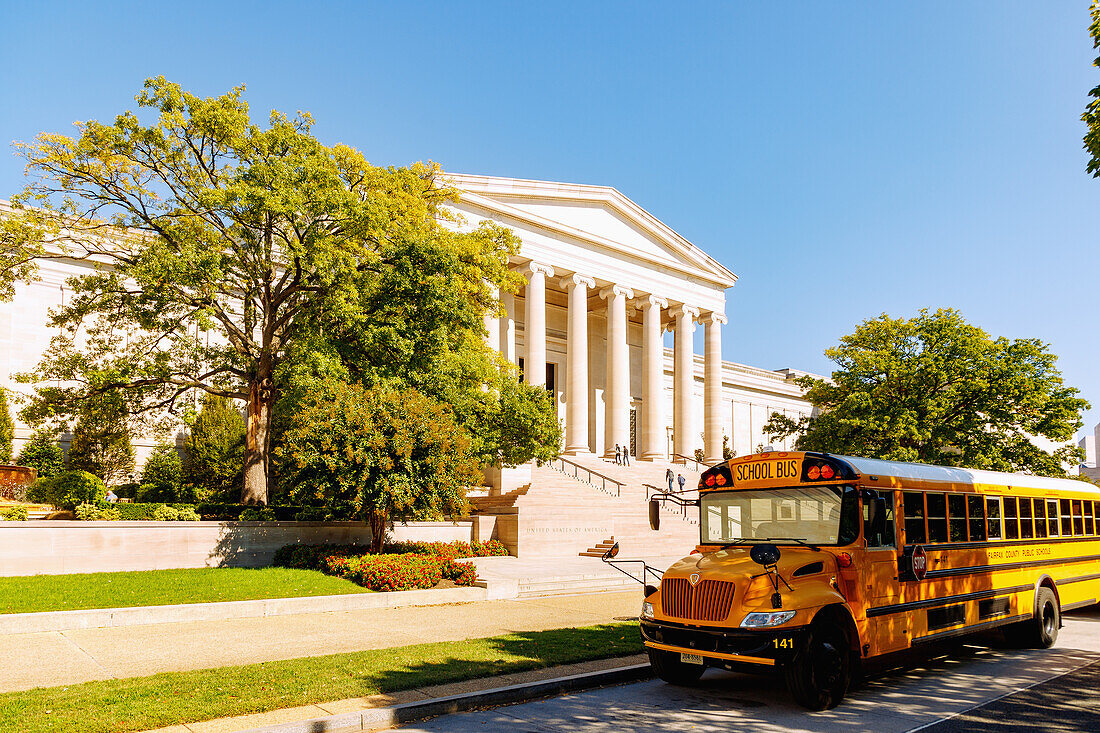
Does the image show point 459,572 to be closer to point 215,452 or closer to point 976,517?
point 976,517

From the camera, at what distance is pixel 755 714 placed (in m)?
8.97

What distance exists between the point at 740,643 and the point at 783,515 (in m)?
2.08

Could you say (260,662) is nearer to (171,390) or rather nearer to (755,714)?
(755,714)

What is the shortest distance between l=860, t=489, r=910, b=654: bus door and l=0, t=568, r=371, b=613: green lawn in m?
12.8

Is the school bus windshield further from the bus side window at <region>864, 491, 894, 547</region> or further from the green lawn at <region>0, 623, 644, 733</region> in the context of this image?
the green lawn at <region>0, 623, 644, 733</region>

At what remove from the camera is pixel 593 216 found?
158 feet

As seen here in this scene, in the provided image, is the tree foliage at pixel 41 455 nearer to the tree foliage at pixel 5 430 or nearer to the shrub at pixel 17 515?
the tree foliage at pixel 5 430

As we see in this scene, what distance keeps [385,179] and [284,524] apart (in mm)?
12122

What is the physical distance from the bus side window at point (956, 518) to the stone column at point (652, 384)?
118 feet

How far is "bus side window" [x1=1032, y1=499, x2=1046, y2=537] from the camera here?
1412 cm

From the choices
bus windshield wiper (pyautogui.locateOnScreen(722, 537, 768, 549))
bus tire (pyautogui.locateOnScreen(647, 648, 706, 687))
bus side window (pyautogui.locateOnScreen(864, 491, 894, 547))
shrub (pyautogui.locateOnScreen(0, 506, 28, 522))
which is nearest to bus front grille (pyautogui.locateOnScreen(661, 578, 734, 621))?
bus tire (pyautogui.locateOnScreen(647, 648, 706, 687))

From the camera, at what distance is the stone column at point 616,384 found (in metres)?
46.1

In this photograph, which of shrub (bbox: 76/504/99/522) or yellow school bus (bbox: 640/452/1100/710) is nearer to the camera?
yellow school bus (bbox: 640/452/1100/710)

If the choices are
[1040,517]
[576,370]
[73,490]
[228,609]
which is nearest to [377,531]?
[228,609]
